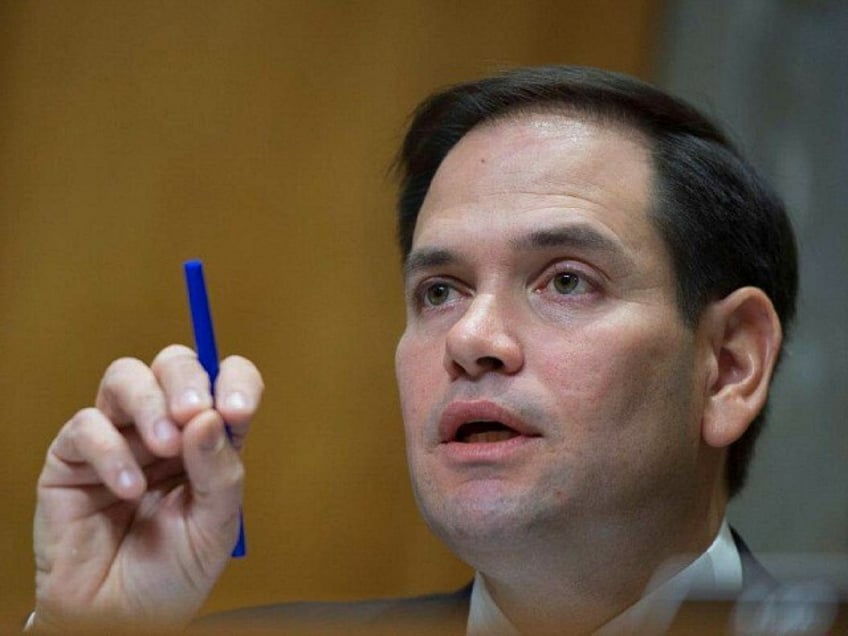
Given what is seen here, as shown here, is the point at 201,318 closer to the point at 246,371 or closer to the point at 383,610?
the point at 246,371

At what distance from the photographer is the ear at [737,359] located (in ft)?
4.77

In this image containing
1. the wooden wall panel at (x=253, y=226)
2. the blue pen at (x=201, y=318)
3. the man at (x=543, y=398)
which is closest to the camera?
the blue pen at (x=201, y=318)

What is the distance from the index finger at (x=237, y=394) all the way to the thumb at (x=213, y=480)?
0.04 ft

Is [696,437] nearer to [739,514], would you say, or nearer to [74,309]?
[739,514]

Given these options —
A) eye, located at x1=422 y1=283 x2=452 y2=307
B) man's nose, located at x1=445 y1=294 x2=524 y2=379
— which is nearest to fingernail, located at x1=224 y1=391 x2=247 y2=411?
man's nose, located at x1=445 y1=294 x2=524 y2=379

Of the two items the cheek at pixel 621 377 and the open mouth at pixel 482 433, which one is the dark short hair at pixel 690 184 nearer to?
the cheek at pixel 621 377

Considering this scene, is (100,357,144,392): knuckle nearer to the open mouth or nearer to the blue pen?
the blue pen

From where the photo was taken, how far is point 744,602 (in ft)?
2.31

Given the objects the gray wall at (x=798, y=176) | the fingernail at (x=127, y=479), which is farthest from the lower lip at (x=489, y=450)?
the gray wall at (x=798, y=176)

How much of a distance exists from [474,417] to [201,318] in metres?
0.30

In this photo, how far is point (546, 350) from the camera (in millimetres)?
1328

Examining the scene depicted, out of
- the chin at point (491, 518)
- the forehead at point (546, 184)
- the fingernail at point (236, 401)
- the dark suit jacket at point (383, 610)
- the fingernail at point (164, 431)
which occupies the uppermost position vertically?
the forehead at point (546, 184)

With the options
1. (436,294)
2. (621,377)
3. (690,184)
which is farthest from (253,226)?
(621,377)

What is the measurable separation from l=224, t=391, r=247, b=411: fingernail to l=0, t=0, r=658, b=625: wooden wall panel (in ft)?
3.82
